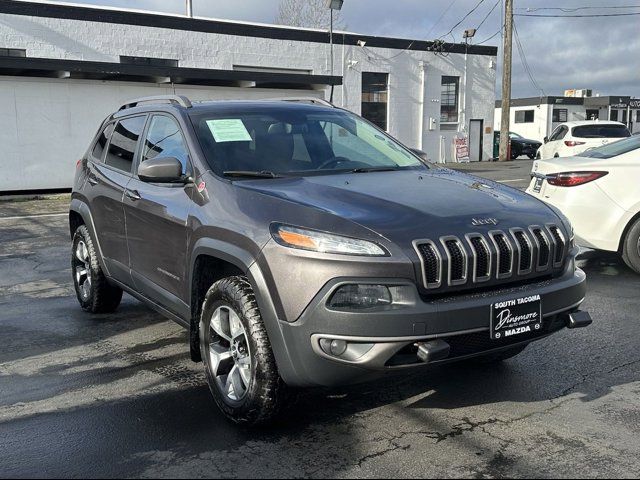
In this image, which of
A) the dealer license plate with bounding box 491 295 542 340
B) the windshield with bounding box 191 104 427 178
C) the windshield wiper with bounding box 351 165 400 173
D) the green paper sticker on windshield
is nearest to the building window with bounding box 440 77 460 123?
the windshield with bounding box 191 104 427 178

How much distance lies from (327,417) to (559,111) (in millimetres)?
48735

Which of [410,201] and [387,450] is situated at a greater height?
[410,201]

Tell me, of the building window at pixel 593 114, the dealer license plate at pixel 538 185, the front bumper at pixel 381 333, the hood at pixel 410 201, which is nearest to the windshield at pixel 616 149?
the dealer license plate at pixel 538 185

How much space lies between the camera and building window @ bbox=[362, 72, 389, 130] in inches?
1150

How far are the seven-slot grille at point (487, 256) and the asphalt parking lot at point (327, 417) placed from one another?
0.86 m

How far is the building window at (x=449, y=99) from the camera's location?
32.1 meters

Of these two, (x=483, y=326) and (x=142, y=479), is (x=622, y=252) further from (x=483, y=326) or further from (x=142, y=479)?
(x=142, y=479)

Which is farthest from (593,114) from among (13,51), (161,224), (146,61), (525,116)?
(161,224)

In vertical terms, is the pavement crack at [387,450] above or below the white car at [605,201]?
below

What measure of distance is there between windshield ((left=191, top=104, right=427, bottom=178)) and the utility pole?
91.3 feet

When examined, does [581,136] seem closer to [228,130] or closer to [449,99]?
[449,99]

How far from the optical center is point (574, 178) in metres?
7.13

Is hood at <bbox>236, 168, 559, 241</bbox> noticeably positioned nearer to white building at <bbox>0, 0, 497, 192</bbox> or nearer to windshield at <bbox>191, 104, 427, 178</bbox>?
windshield at <bbox>191, 104, 427, 178</bbox>

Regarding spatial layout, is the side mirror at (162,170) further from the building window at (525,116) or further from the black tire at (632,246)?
the building window at (525,116)
